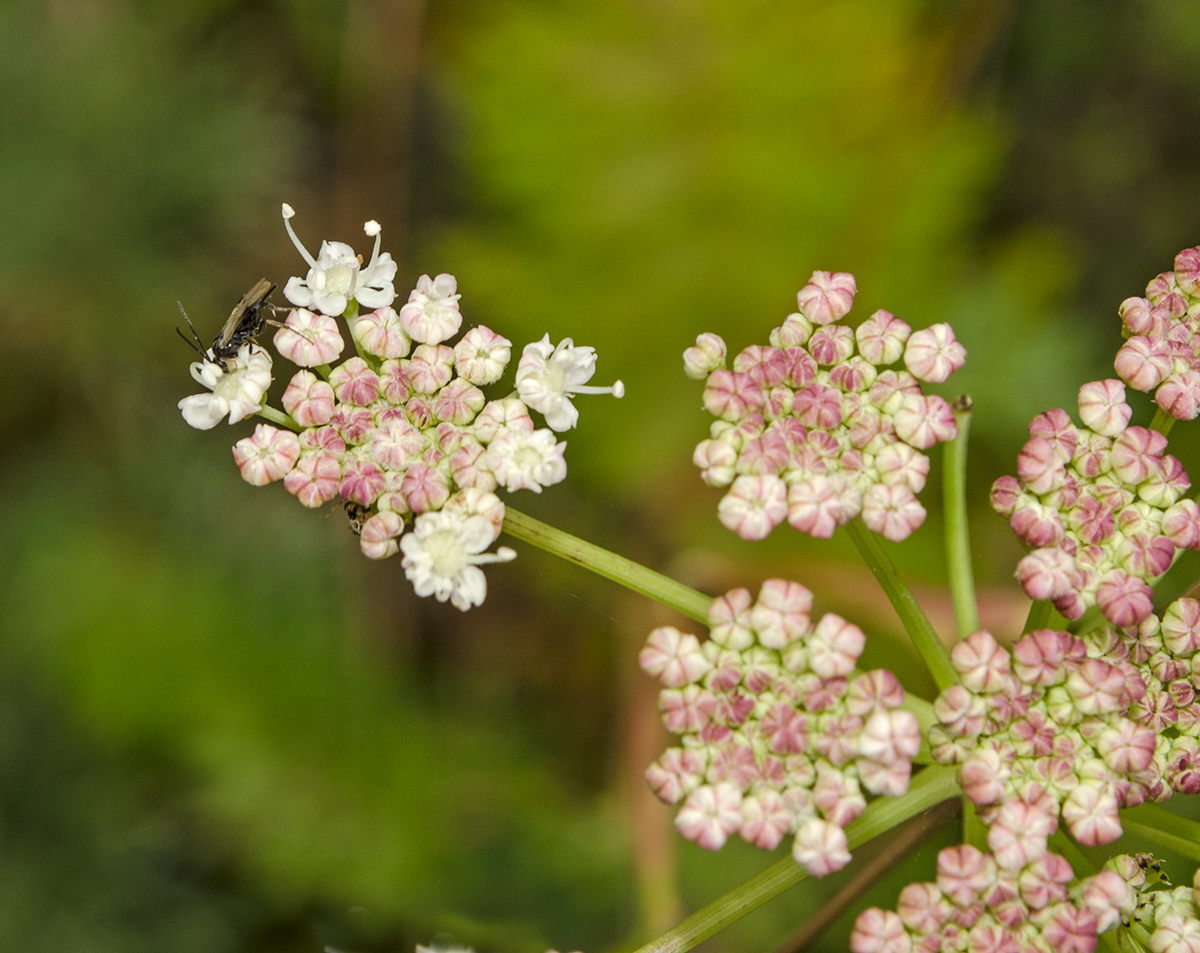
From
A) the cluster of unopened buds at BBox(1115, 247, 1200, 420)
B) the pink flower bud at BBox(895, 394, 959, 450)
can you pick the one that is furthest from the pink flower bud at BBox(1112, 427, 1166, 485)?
the pink flower bud at BBox(895, 394, 959, 450)

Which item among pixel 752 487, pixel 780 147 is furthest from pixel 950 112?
pixel 752 487

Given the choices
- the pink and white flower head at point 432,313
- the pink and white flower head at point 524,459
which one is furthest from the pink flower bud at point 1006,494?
the pink and white flower head at point 432,313

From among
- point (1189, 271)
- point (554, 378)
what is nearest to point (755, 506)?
point (554, 378)

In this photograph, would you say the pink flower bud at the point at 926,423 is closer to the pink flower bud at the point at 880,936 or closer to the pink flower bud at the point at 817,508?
the pink flower bud at the point at 817,508

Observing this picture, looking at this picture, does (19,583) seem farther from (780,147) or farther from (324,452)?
(780,147)

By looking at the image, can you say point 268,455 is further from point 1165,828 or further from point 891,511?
point 1165,828
